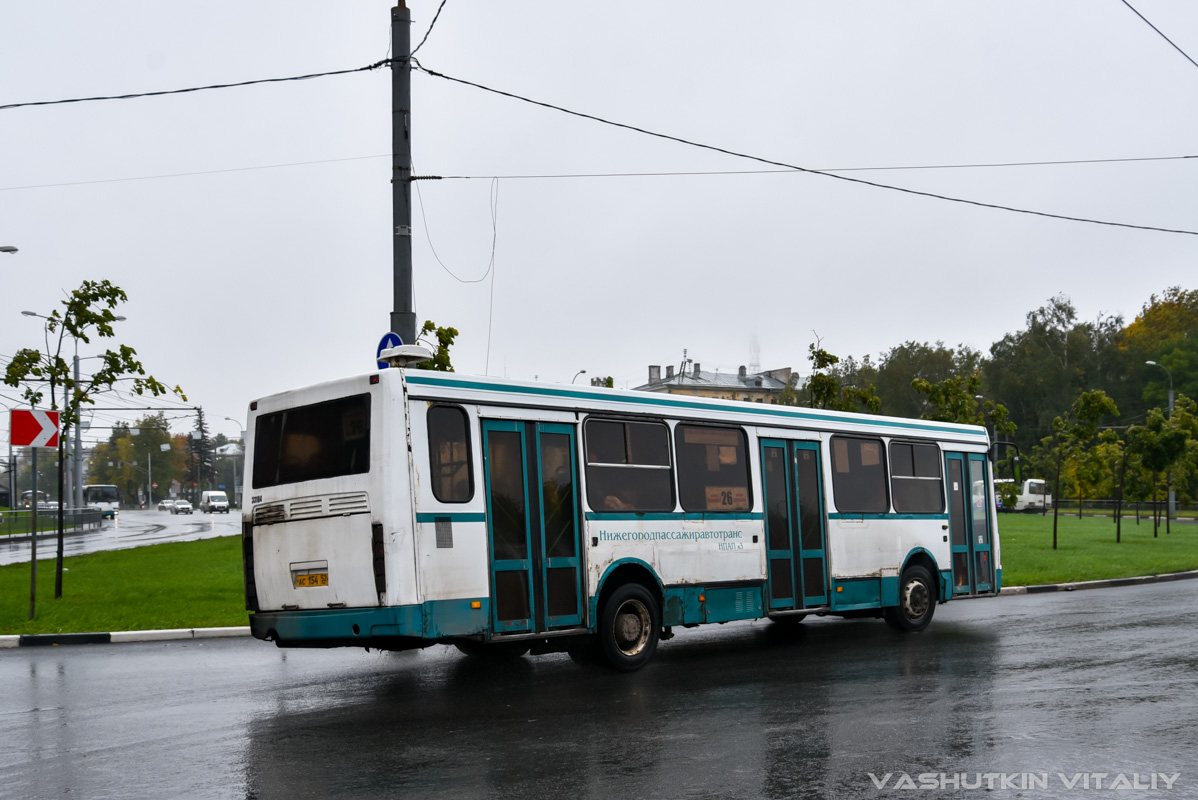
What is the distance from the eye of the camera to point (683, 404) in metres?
12.0

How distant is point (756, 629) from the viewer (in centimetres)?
1551

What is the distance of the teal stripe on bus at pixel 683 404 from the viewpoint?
9.73m

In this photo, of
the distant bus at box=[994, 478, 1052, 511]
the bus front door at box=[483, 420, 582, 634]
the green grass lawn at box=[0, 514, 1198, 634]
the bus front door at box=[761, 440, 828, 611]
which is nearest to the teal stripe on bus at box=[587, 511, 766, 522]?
the bus front door at box=[483, 420, 582, 634]

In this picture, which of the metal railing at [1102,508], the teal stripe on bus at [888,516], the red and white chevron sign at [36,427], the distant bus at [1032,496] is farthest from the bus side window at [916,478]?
the distant bus at [1032,496]

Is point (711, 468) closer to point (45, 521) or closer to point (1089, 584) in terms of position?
point (1089, 584)

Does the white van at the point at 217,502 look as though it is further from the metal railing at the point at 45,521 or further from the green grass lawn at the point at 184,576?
the green grass lawn at the point at 184,576

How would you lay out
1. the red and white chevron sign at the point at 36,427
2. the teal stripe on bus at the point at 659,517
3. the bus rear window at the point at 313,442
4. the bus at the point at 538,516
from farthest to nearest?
the red and white chevron sign at the point at 36,427
the teal stripe on bus at the point at 659,517
the bus rear window at the point at 313,442
the bus at the point at 538,516

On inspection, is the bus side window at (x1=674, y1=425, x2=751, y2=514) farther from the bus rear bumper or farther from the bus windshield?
the bus windshield

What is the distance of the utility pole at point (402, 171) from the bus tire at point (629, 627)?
4204mm

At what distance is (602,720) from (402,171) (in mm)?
7790

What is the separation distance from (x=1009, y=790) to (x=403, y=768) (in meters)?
3.54

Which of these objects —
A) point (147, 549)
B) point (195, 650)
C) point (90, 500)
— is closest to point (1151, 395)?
point (147, 549)

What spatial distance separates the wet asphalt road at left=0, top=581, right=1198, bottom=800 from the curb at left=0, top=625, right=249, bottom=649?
0.70 m

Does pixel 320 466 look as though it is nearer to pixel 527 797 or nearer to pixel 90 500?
pixel 527 797
